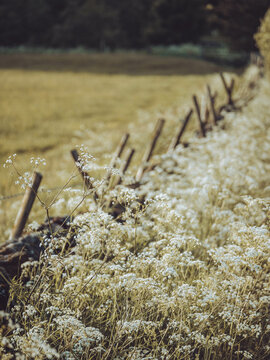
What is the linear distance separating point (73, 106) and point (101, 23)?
39328mm

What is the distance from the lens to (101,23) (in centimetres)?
4797

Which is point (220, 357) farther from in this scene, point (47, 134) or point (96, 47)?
point (96, 47)

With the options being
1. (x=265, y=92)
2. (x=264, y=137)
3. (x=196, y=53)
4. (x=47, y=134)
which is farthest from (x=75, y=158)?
(x=196, y=53)

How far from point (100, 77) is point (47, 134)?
16.0 meters

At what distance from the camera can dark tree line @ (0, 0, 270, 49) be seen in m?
43.5

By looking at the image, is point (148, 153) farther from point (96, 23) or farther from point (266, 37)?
point (96, 23)

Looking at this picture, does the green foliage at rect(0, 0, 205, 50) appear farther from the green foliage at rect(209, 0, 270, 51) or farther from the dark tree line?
the green foliage at rect(209, 0, 270, 51)

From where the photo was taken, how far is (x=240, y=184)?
14.4 feet

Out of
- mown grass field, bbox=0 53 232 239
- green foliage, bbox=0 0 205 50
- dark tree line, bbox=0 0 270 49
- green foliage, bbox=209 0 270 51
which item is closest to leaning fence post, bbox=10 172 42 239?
mown grass field, bbox=0 53 232 239

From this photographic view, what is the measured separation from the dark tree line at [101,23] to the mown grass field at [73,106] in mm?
14527

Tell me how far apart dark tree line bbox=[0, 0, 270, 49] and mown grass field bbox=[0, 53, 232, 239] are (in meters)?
14.5

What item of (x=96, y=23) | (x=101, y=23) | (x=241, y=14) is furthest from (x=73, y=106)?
(x=101, y=23)

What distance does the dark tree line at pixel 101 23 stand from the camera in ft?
143

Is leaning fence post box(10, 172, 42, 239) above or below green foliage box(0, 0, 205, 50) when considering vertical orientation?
below
